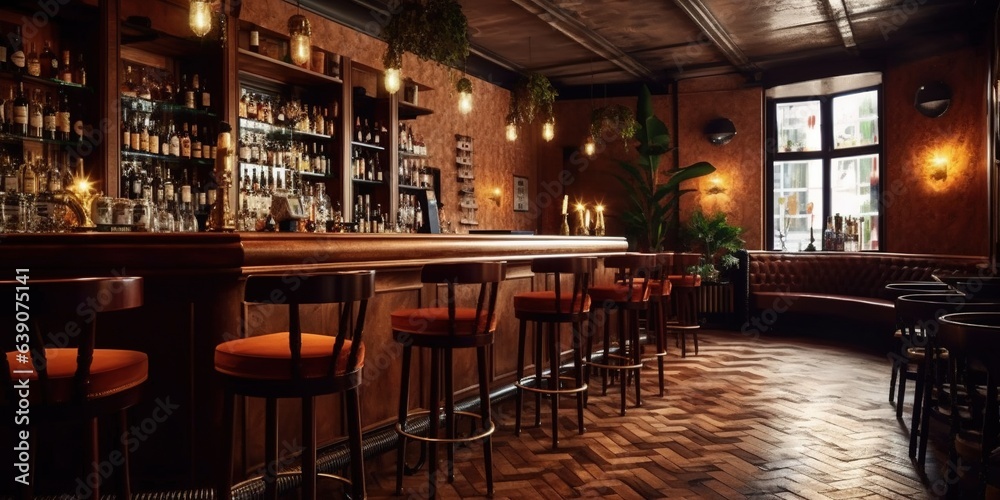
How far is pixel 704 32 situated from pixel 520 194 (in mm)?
3233

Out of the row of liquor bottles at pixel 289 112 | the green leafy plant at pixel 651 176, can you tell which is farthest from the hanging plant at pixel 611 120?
the row of liquor bottles at pixel 289 112

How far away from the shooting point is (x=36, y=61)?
377cm

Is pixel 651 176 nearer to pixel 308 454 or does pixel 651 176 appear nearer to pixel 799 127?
pixel 799 127

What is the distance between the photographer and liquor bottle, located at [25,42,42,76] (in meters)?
3.74

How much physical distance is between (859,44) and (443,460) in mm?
7001

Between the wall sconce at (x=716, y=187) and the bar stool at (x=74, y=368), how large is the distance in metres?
8.10

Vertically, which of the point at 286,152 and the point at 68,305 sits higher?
the point at 286,152

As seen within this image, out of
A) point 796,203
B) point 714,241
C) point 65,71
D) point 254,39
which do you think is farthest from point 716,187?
point 65,71

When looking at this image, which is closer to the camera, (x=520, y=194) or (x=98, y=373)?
(x=98, y=373)

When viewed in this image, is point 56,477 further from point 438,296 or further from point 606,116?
point 606,116

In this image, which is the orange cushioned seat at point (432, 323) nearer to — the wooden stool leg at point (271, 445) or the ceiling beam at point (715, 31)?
the wooden stool leg at point (271, 445)

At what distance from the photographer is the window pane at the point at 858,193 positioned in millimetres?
8258

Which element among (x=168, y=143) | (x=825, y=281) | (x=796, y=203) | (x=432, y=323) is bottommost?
(x=825, y=281)

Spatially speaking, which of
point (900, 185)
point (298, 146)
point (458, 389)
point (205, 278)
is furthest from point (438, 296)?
point (900, 185)
